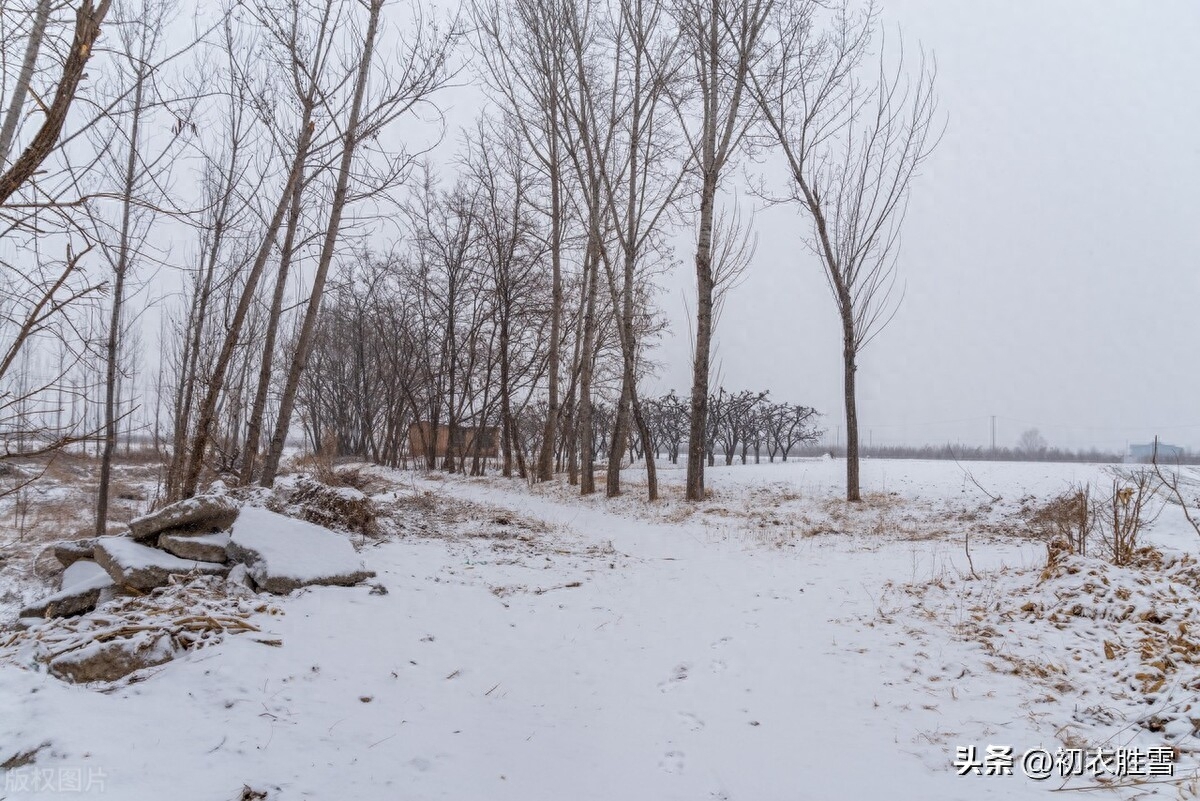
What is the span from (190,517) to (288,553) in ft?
3.06

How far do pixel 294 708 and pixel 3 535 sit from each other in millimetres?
11655

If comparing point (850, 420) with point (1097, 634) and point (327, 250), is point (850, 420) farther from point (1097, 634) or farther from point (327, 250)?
point (327, 250)

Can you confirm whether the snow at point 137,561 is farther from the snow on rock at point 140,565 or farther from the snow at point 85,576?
the snow at point 85,576

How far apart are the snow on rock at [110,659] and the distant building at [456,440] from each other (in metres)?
17.4

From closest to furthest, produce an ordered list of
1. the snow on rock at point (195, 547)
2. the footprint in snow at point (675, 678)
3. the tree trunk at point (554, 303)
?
the footprint in snow at point (675, 678)
the snow on rock at point (195, 547)
the tree trunk at point (554, 303)

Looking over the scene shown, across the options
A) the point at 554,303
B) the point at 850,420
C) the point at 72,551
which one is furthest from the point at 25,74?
the point at 554,303

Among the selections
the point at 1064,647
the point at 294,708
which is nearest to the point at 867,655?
the point at 1064,647

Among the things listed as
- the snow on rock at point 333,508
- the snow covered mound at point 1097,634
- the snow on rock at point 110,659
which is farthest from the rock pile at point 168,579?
the snow covered mound at point 1097,634

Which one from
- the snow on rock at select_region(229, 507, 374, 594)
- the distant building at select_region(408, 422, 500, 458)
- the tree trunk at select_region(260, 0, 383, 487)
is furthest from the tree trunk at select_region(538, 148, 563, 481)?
the snow on rock at select_region(229, 507, 374, 594)

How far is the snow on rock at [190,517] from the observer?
15.0 feet

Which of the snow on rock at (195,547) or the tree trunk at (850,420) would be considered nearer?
the snow on rock at (195,547)

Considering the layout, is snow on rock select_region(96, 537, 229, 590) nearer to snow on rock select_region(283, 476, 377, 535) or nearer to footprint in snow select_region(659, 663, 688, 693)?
snow on rock select_region(283, 476, 377, 535)

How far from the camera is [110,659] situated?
9.22 feet

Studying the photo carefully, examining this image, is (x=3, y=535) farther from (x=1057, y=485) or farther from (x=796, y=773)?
(x=1057, y=485)
